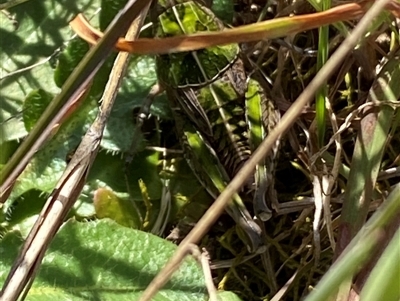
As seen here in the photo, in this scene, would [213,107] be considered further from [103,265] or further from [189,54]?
[103,265]

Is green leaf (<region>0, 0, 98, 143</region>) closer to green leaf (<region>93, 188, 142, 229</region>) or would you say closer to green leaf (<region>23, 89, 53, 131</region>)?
green leaf (<region>23, 89, 53, 131</region>)

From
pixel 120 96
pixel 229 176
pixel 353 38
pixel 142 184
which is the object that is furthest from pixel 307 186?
pixel 353 38

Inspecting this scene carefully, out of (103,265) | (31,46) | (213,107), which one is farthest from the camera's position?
(31,46)

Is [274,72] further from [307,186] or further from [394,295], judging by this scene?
[394,295]

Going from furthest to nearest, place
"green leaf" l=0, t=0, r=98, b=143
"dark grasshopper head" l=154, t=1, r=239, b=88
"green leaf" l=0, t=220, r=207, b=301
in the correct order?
"green leaf" l=0, t=0, r=98, b=143
"dark grasshopper head" l=154, t=1, r=239, b=88
"green leaf" l=0, t=220, r=207, b=301

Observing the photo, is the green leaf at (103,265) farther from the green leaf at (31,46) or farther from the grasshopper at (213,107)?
the green leaf at (31,46)

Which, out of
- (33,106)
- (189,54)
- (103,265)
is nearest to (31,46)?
(33,106)

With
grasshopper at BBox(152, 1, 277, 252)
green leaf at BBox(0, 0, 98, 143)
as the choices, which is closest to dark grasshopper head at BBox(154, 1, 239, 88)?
grasshopper at BBox(152, 1, 277, 252)
